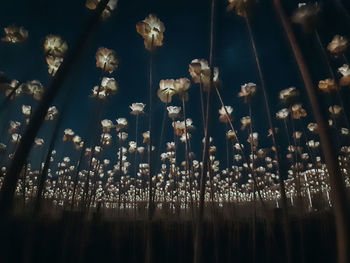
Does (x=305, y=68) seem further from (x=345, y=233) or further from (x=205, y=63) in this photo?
(x=205, y=63)

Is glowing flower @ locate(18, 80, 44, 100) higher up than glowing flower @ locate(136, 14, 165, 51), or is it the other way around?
glowing flower @ locate(136, 14, 165, 51)

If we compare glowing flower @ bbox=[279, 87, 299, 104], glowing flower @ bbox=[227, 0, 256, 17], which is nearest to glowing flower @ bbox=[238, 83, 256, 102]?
glowing flower @ bbox=[279, 87, 299, 104]

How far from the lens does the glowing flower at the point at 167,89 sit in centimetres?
842

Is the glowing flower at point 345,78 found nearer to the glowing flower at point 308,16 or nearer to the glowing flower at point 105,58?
the glowing flower at point 308,16

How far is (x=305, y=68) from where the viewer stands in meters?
2.23

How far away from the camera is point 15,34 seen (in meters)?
7.07

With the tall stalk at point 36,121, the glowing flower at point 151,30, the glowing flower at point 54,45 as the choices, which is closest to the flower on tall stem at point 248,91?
the glowing flower at point 151,30

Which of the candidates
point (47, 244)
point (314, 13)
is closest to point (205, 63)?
point (314, 13)

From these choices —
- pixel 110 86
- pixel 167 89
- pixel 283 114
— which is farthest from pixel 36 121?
pixel 283 114

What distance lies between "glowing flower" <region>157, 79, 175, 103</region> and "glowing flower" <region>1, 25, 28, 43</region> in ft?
16.7

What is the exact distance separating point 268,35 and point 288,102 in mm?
33755

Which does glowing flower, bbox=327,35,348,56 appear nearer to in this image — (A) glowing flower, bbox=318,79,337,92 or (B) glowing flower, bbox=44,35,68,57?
(A) glowing flower, bbox=318,79,337,92

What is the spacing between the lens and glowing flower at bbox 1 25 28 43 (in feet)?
23.0

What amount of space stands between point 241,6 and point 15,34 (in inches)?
295
